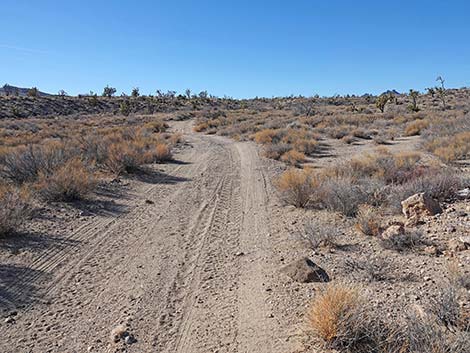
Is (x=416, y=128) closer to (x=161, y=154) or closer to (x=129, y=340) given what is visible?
(x=161, y=154)

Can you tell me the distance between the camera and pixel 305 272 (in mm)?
5523

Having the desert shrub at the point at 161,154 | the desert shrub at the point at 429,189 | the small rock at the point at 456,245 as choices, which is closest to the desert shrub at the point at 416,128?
the desert shrub at the point at 161,154

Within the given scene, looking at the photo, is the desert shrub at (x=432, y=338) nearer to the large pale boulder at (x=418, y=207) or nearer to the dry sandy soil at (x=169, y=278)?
the dry sandy soil at (x=169, y=278)

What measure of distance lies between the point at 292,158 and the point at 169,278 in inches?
451

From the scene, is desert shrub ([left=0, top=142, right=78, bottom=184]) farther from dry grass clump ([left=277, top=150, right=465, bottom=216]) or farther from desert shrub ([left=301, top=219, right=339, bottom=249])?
desert shrub ([left=301, top=219, right=339, bottom=249])

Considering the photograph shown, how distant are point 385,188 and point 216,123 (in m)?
30.2

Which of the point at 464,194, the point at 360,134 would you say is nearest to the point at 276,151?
the point at 360,134

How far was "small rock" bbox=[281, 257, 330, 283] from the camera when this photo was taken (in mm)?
5460

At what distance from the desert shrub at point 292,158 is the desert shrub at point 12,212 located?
10.4 m

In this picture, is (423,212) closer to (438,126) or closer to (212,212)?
(212,212)

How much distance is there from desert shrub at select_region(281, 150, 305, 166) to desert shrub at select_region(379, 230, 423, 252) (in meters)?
9.64

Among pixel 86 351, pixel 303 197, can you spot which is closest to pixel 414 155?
pixel 303 197

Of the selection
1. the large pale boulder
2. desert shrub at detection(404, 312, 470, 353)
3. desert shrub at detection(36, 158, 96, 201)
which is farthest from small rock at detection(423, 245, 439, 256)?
desert shrub at detection(36, 158, 96, 201)

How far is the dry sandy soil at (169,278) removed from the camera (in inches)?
172
